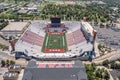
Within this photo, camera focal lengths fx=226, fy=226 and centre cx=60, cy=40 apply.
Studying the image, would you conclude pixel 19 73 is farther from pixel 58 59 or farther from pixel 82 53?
pixel 82 53

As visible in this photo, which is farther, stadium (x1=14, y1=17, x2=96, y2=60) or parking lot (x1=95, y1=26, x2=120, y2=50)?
parking lot (x1=95, y1=26, x2=120, y2=50)

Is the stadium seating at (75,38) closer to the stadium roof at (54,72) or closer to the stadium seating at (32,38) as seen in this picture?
the stadium seating at (32,38)

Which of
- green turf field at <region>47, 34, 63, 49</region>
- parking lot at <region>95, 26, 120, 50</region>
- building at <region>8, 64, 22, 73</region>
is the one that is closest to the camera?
building at <region>8, 64, 22, 73</region>

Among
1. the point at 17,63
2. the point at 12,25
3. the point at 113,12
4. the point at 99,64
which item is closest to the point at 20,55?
the point at 17,63

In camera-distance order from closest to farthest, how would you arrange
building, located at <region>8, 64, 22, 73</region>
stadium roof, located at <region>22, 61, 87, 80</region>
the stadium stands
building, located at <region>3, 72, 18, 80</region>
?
stadium roof, located at <region>22, 61, 87, 80</region> → building, located at <region>3, 72, 18, 80</region> → building, located at <region>8, 64, 22, 73</region> → the stadium stands

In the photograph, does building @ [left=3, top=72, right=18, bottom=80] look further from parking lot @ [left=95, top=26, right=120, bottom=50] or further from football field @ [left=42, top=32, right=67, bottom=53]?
parking lot @ [left=95, top=26, right=120, bottom=50]

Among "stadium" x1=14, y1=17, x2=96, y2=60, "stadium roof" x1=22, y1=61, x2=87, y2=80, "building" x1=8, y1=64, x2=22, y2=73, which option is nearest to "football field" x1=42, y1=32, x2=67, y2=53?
"stadium" x1=14, y1=17, x2=96, y2=60

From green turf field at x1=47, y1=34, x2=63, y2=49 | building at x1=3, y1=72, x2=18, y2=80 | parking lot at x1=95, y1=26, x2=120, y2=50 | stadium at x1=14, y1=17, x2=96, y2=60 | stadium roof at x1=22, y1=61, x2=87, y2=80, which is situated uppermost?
stadium roof at x1=22, y1=61, x2=87, y2=80

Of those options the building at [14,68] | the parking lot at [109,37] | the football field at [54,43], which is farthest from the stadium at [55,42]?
the building at [14,68]
